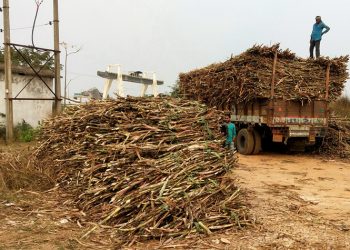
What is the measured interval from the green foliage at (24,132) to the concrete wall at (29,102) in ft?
0.93

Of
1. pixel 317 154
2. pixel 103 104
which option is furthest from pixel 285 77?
pixel 103 104

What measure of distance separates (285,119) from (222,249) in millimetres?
7730

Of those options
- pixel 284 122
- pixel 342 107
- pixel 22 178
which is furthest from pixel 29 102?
pixel 342 107

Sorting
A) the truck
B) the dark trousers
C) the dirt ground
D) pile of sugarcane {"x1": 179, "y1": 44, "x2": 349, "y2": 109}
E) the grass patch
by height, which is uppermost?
the dark trousers

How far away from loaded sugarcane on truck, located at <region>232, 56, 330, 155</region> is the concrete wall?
776 cm

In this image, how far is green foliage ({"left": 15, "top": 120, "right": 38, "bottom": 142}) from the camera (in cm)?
1516

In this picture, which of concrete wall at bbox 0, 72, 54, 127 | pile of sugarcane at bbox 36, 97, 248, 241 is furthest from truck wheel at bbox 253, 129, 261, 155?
concrete wall at bbox 0, 72, 54, 127

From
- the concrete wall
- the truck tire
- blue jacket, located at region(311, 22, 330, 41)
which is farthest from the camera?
the concrete wall

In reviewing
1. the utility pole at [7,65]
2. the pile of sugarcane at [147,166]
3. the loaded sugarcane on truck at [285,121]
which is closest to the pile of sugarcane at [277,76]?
the loaded sugarcane on truck at [285,121]

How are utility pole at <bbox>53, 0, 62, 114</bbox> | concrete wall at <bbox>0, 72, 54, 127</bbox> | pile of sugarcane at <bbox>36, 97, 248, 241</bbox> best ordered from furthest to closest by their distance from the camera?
concrete wall at <bbox>0, 72, 54, 127</bbox>
utility pole at <bbox>53, 0, 62, 114</bbox>
pile of sugarcane at <bbox>36, 97, 248, 241</bbox>

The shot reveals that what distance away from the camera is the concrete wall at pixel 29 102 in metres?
16.4

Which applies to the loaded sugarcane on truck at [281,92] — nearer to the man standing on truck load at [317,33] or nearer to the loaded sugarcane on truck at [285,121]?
the loaded sugarcane on truck at [285,121]

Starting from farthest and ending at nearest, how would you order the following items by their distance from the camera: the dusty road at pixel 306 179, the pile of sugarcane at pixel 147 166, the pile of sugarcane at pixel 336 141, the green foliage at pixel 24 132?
the green foliage at pixel 24 132 → the pile of sugarcane at pixel 336 141 → the dusty road at pixel 306 179 → the pile of sugarcane at pixel 147 166

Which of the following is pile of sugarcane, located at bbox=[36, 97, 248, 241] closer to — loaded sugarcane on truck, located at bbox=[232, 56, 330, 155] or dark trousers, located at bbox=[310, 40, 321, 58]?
loaded sugarcane on truck, located at bbox=[232, 56, 330, 155]
